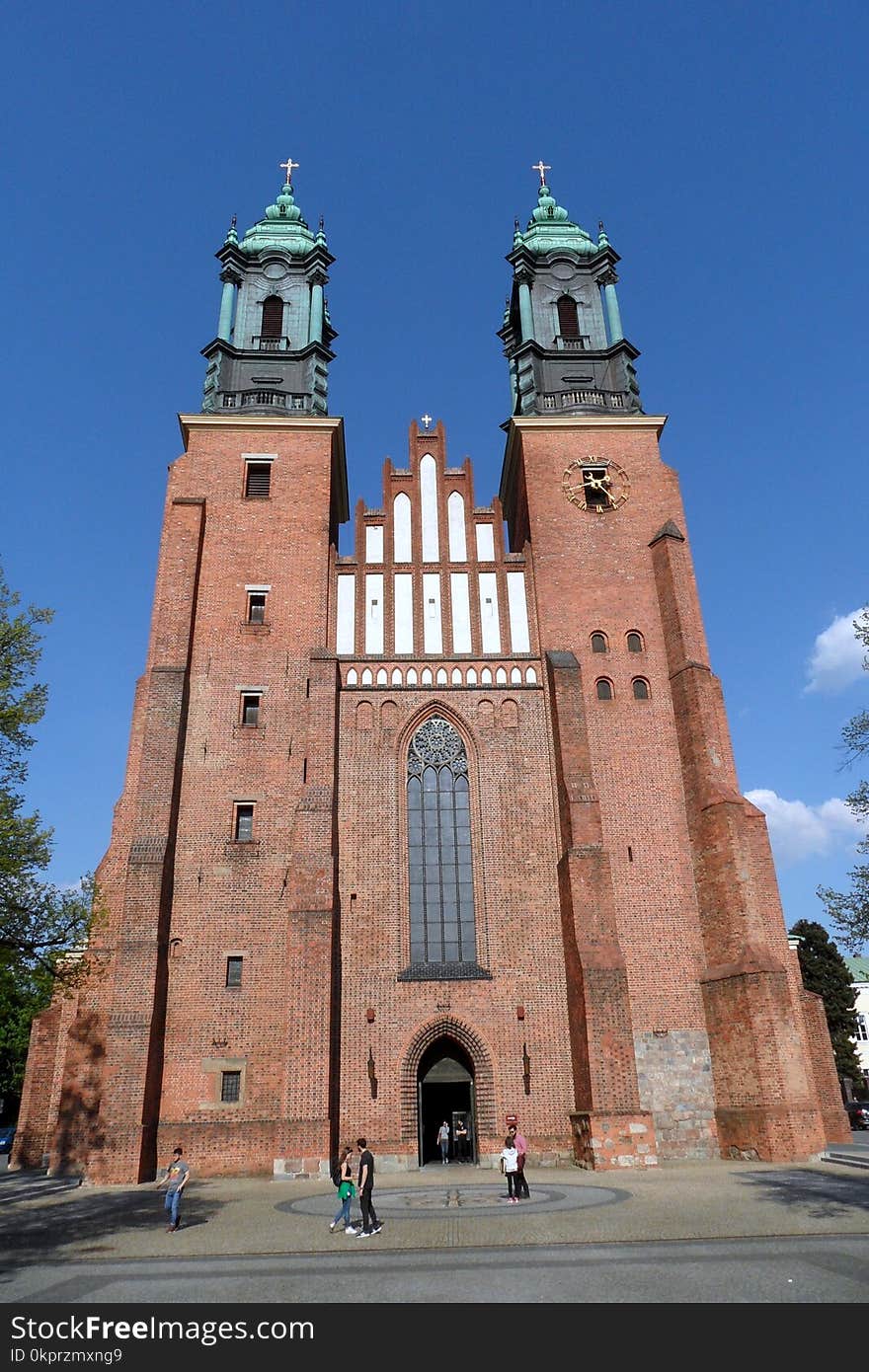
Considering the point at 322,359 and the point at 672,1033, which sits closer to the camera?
the point at 672,1033

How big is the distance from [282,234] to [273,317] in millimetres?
4324

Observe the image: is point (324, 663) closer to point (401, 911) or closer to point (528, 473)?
point (401, 911)

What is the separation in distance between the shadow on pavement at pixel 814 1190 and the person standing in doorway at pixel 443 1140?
6.91 metres

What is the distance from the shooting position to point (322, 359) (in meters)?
30.7

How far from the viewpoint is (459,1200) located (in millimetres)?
15227

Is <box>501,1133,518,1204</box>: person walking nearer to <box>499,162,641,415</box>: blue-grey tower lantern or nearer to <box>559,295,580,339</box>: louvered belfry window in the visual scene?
<box>499,162,641,415</box>: blue-grey tower lantern

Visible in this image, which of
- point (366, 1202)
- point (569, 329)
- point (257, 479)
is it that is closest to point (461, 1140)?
point (366, 1202)

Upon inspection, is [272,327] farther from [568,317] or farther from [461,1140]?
[461,1140]

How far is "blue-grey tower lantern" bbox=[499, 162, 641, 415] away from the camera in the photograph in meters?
30.2

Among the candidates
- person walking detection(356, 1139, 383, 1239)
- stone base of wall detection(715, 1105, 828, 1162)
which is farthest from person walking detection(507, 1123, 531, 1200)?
stone base of wall detection(715, 1105, 828, 1162)

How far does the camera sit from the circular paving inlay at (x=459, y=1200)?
1409cm
